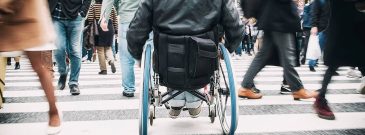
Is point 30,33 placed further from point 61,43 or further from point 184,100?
point 61,43

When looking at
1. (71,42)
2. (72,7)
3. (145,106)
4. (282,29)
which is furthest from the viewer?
(71,42)

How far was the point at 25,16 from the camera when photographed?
2865 mm

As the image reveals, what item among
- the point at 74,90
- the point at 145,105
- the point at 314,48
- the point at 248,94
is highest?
the point at 145,105

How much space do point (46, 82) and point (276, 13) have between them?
2.66 metres

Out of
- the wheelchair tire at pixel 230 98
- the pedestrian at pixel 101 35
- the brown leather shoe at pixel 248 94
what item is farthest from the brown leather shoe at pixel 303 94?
the pedestrian at pixel 101 35

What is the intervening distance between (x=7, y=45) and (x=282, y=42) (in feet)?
9.78

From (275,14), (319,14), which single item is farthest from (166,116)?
(319,14)

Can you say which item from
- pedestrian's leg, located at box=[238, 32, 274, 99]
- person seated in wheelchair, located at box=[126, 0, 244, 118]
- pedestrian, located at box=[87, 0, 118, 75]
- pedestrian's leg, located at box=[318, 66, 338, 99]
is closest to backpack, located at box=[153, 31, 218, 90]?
person seated in wheelchair, located at box=[126, 0, 244, 118]

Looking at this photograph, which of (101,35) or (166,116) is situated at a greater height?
(101,35)

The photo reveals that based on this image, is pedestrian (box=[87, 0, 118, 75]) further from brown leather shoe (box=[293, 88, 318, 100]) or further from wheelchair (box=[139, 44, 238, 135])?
wheelchair (box=[139, 44, 238, 135])

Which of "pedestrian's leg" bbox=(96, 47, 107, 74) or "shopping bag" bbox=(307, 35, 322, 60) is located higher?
"shopping bag" bbox=(307, 35, 322, 60)

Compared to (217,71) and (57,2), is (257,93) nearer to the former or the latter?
(217,71)

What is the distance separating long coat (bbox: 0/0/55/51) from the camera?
2.76m

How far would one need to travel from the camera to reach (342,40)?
3562 millimetres
